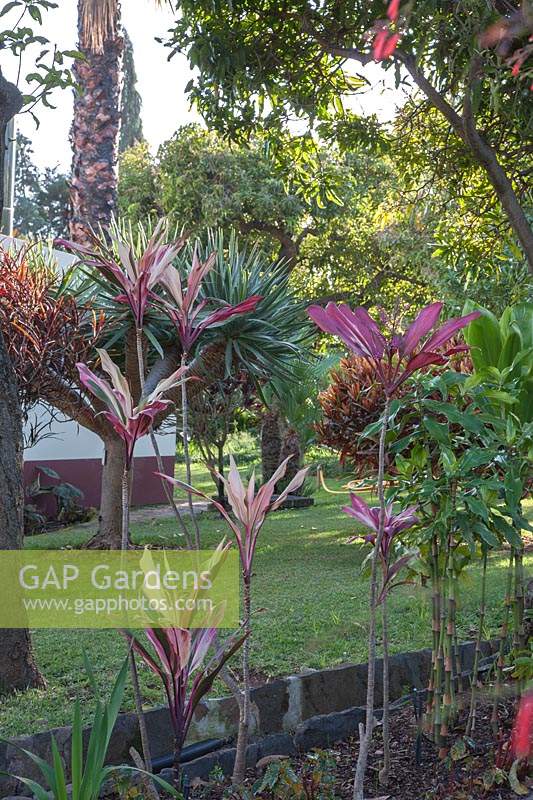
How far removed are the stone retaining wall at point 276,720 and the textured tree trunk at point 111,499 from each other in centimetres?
412

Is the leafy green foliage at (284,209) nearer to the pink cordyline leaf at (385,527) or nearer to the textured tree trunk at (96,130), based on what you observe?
the textured tree trunk at (96,130)

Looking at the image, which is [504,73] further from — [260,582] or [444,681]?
[260,582]

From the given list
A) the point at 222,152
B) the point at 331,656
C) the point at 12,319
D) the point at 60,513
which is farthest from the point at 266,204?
the point at 331,656

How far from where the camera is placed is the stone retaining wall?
9.55 ft

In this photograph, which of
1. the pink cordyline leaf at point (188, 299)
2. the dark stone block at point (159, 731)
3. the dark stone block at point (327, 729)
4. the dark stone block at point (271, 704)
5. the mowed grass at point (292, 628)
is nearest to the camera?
the pink cordyline leaf at point (188, 299)

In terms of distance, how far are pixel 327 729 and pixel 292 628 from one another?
1.52 meters

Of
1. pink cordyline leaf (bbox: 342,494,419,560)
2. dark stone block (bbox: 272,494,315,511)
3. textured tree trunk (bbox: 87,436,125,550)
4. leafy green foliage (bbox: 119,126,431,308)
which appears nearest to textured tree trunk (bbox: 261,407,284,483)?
dark stone block (bbox: 272,494,315,511)

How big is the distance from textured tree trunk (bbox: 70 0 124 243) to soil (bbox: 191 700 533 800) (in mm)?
9079

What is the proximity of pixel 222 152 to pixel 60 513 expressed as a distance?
767cm

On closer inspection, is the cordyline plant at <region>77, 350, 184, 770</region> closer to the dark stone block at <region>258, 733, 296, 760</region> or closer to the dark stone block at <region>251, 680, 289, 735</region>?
the dark stone block at <region>258, 733, 296, 760</region>

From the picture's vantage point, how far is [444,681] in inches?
127

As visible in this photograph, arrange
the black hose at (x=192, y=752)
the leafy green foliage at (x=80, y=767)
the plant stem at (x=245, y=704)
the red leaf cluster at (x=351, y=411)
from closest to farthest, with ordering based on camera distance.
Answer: the leafy green foliage at (x=80, y=767) → the plant stem at (x=245, y=704) → the black hose at (x=192, y=752) → the red leaf cluster at (x=351, y=411)

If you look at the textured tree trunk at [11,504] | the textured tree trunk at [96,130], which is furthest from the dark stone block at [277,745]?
the textured tree trunk at [96,130]

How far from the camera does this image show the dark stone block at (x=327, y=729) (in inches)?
128
